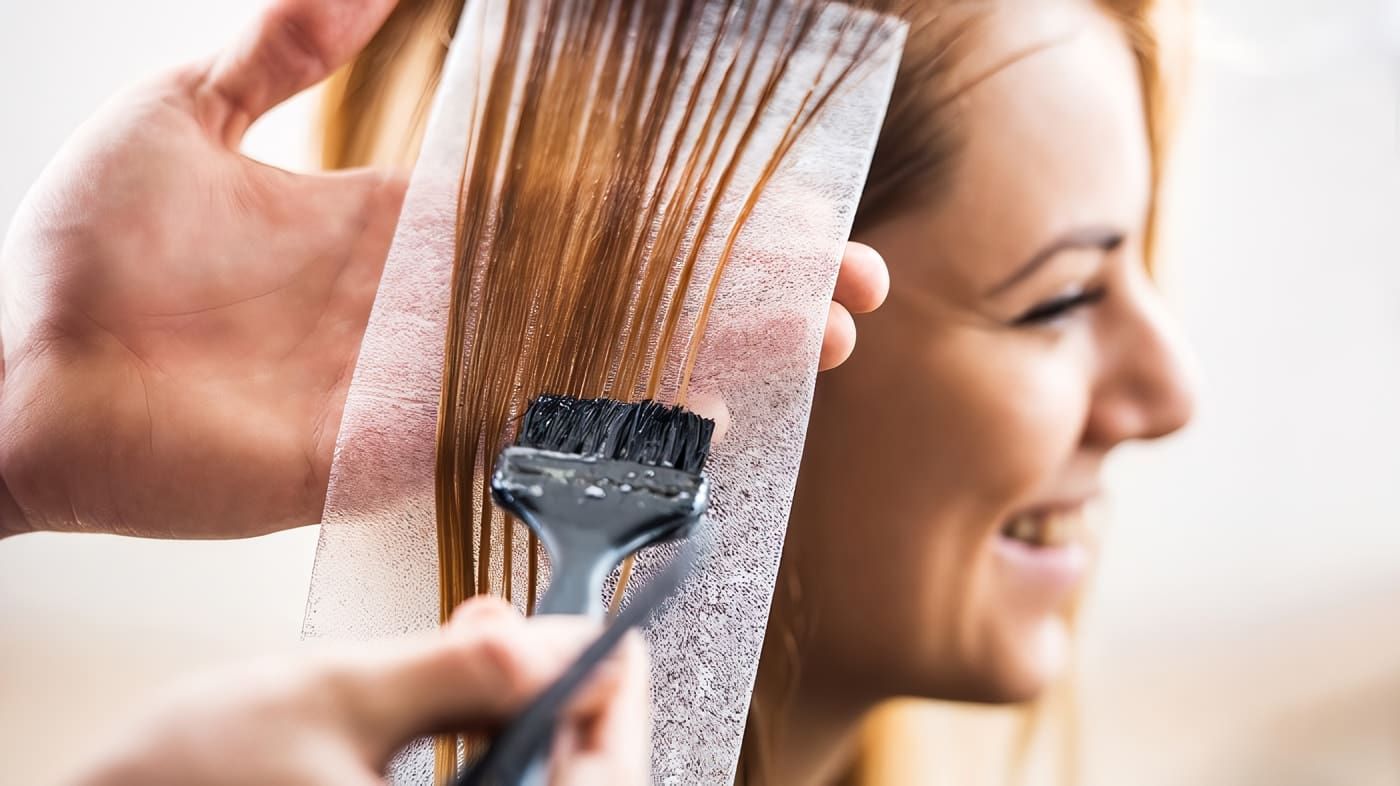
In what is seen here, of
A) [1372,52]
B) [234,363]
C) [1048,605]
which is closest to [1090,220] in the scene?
[1048,605]

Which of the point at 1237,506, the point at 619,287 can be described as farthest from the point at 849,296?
the point at 1237,506

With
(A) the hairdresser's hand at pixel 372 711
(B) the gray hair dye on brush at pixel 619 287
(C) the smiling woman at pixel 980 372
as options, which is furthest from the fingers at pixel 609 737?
(C) the smiling woman at pixel 980 372

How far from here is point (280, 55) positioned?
2.52ft

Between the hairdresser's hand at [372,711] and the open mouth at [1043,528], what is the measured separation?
665 mm

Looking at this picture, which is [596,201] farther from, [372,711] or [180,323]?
[372,711]

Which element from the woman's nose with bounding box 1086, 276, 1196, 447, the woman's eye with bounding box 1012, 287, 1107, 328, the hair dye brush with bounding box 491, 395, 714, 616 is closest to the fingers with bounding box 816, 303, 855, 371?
the hair dye brush with bounding box 491, 395, 714, 616

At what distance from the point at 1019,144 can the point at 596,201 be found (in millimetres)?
343

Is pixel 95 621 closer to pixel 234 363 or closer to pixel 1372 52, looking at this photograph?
pixel 234 363

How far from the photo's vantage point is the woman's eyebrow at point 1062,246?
2.76 feet

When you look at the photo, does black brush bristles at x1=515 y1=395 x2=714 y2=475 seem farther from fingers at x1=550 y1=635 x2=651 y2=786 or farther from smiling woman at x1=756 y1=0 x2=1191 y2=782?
smiling woman at x1=756 y1=0 x2=1191 y2=782

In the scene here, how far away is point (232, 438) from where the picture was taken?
71 cm

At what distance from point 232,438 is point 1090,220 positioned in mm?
678

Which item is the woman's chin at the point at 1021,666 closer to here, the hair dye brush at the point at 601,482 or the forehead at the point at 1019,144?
the forehead at the point at 1019,144

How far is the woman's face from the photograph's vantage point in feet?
2.72
